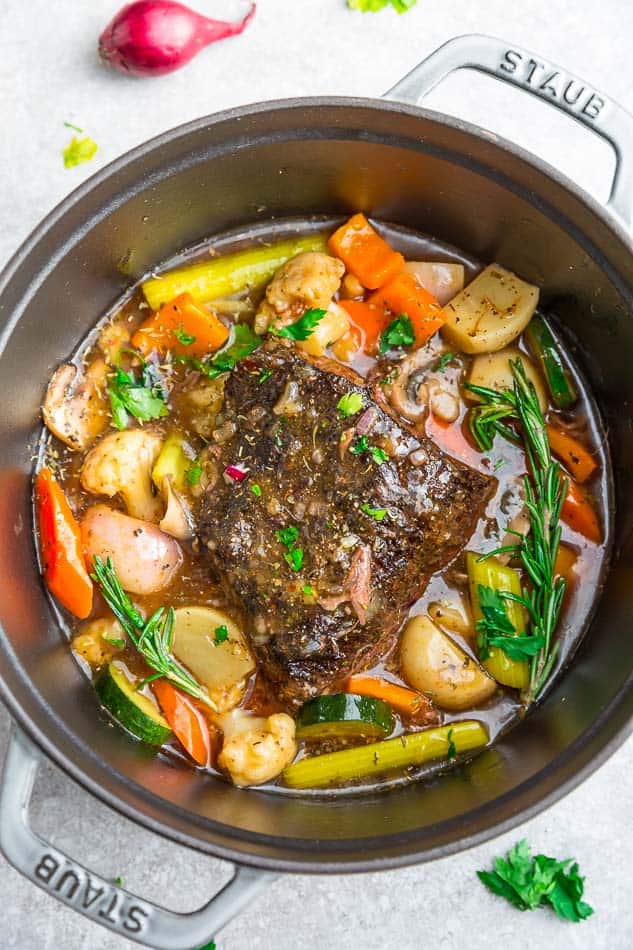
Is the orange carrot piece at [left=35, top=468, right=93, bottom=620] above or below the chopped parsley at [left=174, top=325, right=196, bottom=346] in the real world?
below

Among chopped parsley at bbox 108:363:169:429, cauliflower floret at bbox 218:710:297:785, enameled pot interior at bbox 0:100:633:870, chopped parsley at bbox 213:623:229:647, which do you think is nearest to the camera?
enameled pot interior at bbox 0:100:633:870

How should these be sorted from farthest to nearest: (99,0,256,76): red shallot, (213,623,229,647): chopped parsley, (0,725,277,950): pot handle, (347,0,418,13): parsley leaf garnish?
1. (347,0,418,13): parsley leaf garnish
2. (99,0,256,76): red shallot
3. (213,623,229,647): chopped parsley
4. (0,725,277,950): pot handle

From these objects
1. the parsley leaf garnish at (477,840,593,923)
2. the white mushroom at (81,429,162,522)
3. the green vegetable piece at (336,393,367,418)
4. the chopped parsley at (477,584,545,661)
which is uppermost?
the green vegetable piece at (336,393,367,418)

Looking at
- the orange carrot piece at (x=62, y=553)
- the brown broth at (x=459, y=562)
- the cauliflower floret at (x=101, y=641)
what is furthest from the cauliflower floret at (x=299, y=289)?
the cauliflower floret at (x=101, y=641)

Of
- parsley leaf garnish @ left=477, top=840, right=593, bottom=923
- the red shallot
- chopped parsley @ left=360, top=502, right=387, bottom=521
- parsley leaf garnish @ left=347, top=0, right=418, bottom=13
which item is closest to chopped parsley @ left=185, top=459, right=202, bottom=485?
chopped parsley @ left=360, top=502, right=387, bottom=521

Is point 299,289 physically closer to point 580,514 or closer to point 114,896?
point 580,514

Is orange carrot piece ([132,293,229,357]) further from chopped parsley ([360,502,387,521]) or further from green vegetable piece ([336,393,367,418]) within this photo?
chopped parsley ([360,502,387,521])

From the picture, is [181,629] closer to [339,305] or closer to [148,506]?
[148,506]
